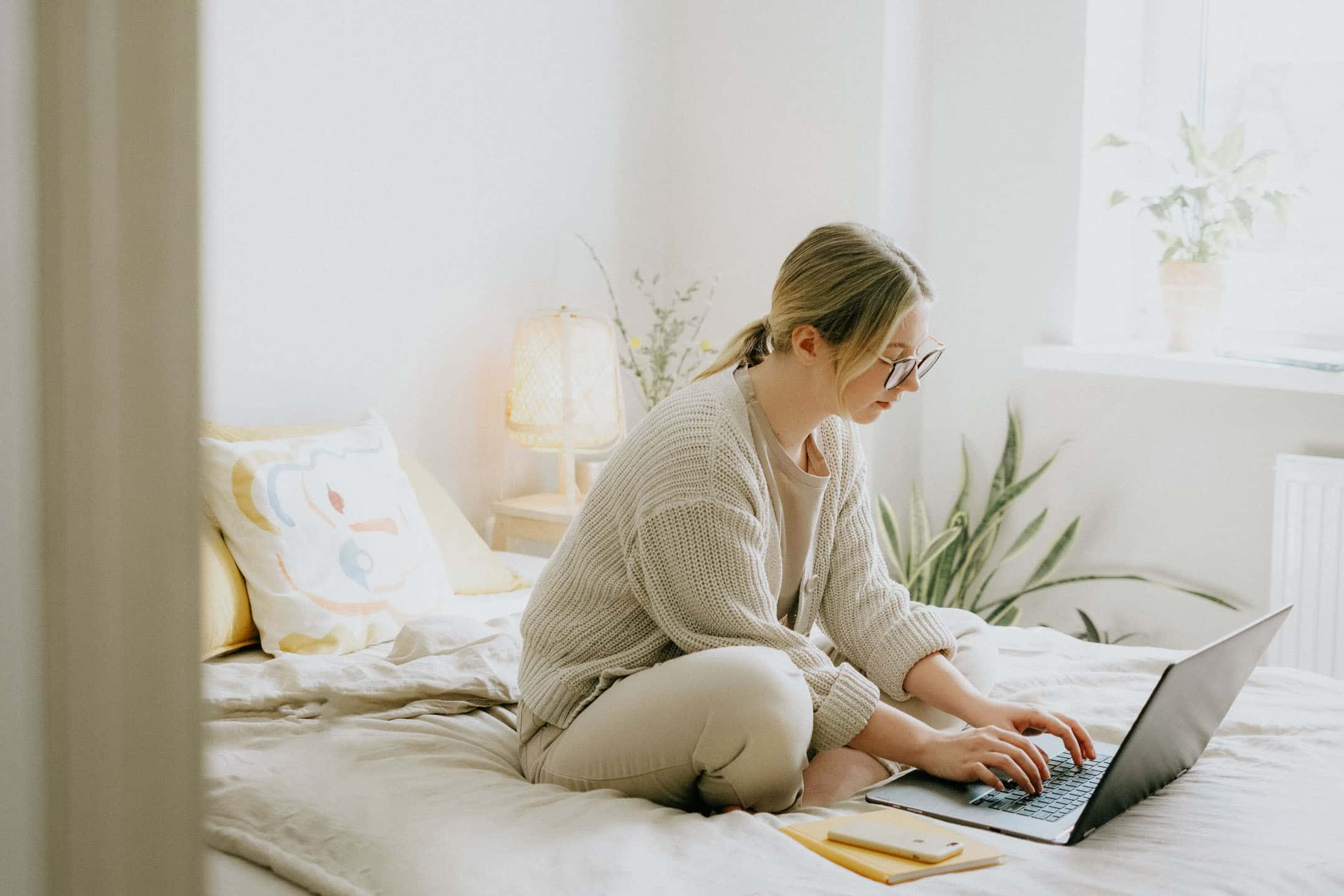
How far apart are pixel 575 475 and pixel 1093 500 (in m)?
1.29

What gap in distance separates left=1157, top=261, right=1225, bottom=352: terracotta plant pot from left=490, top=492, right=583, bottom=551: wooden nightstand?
4.86 ft

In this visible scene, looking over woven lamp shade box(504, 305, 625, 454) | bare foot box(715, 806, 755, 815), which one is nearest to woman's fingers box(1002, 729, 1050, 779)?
bare foot box(715, 806, 755, 815)

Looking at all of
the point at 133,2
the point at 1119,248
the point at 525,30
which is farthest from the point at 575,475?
the point at 133,2

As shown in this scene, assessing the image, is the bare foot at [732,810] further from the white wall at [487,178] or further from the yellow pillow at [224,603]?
the white wall at [487,178]

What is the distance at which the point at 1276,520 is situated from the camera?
110 inches

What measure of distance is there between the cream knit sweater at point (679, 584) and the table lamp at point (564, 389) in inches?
54.7

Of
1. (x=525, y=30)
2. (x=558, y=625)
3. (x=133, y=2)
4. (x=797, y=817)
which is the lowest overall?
(x=797, y=817)

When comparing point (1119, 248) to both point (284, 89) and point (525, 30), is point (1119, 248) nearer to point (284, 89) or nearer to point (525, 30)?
point (525, 30)

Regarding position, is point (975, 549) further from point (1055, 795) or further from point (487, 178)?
point (1055, 795)

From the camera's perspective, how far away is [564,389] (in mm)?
3047

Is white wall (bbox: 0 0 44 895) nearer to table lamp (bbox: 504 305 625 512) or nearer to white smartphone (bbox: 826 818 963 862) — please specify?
white smartphone (bbox: 826 818 963 862)

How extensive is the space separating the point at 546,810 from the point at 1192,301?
2.27m

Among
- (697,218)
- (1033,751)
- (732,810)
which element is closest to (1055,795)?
(1033,751)

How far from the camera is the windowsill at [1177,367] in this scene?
274 centimetres
